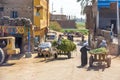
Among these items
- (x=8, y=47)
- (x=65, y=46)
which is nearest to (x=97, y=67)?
(x=65, y=46)

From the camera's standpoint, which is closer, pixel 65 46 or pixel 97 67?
pixel 97 67

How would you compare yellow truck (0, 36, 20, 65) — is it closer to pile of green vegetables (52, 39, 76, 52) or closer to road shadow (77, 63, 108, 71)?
pile of green vegetables (52, 39, 76, 52)

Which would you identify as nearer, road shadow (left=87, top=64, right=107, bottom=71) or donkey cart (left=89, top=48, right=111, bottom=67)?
road shadow (left=87, top=64, right=107, bottom=71)

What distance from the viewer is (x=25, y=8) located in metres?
36.2

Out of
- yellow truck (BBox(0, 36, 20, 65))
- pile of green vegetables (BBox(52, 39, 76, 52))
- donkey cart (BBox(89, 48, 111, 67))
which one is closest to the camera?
donkey cart (BBox(89, 48, 111, 67))

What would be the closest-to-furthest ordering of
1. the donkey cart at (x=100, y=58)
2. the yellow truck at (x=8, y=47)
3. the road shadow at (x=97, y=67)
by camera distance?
the road shadow at (x=97, y=67), the donkey cart at (x=100, y=58), the yellow truck at (x=8, y=47)

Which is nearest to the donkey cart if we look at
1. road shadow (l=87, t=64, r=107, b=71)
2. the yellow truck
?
road shadow (l=87, t=64, r=107, b=71)

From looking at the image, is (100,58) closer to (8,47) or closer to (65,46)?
(65,46)

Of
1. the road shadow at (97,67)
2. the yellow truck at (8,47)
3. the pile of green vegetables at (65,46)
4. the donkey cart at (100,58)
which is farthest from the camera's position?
the pile of green vegetables at (65,46)

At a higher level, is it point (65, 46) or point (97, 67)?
point (65, 46)

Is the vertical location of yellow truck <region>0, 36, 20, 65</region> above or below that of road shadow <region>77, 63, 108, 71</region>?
above

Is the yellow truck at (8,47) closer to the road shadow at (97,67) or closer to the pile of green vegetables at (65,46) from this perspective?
the pile of green vegetables at (65,46)

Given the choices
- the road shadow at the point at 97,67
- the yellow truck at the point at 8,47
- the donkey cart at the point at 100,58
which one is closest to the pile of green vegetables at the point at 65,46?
the yellow truck at the point at 8,47

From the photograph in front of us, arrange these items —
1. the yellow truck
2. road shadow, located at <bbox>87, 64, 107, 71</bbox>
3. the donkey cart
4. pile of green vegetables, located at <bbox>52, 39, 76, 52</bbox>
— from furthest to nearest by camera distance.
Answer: pile of green vegetables, located at <bbox>52, 39, 76, 52</bbox>
the yellow truck
the donkey cart
road shadow, located at <bbox>87, 64, 107, 71</bbox>
